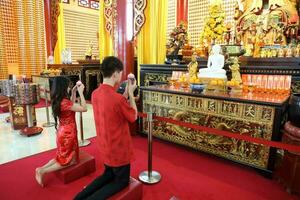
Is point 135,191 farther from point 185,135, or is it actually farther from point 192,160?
point 185,135

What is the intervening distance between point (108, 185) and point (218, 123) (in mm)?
1771

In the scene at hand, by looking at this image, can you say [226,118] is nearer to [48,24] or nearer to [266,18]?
[266,18]

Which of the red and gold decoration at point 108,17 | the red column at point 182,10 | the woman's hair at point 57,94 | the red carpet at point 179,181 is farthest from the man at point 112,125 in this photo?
the red column at point 182,10

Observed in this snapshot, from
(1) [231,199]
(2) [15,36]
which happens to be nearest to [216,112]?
(1) [231,199]

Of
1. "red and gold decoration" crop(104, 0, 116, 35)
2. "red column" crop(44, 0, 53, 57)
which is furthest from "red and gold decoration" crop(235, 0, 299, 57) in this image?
"red column" crop(44, 0, 53, 57)

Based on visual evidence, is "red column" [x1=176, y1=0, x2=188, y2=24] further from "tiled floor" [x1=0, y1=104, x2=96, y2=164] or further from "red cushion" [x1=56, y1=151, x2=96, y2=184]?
"red cushion" [x1=56, y1=151, x2=96, y2=184]

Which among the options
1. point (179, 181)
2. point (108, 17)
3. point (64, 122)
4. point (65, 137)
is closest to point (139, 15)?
point (108, 17)

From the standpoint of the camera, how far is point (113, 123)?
1.73 meters

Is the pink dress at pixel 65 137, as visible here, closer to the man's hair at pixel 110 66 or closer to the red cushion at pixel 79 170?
the red cushion at pixel 79 170

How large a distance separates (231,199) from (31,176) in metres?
2.33

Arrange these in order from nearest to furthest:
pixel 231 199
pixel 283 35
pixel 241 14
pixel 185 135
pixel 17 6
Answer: pixel 231 199
pixel 185 135
pixel 283 35
pixel 241 14
pixel 17 6

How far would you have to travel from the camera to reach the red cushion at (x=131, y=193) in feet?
6.18

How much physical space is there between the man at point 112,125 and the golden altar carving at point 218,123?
154 cm

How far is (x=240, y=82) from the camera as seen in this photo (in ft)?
10.5
